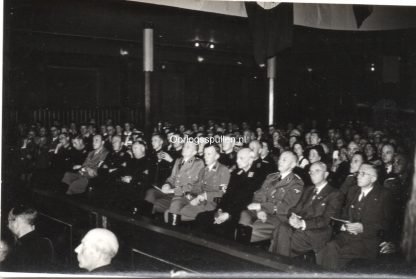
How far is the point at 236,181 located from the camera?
4.13 m

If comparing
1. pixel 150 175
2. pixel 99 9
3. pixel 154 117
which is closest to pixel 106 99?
pixel 154 117

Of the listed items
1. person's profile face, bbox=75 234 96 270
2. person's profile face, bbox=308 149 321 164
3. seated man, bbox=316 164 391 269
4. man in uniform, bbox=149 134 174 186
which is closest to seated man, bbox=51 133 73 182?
man in uniform, bbox=149 134 174 186

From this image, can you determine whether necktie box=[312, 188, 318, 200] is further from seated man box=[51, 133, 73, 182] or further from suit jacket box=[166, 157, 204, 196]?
seated man box=[51, 133, 73, 182]

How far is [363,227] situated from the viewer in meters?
3.22

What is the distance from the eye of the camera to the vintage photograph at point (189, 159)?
285 centimetres

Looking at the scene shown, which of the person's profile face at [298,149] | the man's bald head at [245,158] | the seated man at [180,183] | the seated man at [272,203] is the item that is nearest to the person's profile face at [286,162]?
the seated man at [272,203]

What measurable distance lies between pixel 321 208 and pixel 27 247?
221 cm

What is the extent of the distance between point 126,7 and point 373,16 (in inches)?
170

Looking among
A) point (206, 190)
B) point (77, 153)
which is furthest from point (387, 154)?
point (77, 153)

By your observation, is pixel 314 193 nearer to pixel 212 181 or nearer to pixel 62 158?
pixel 212 181

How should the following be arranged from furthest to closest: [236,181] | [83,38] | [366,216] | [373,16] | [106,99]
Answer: [106,99]
[83,38]
[373,16]
[236,181]
[366,216]

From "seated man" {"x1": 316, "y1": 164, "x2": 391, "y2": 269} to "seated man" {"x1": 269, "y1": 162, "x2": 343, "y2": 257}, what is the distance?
106 millimetres

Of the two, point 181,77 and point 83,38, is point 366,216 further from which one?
point 181,77

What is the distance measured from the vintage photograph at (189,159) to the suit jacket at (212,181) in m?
0.01
